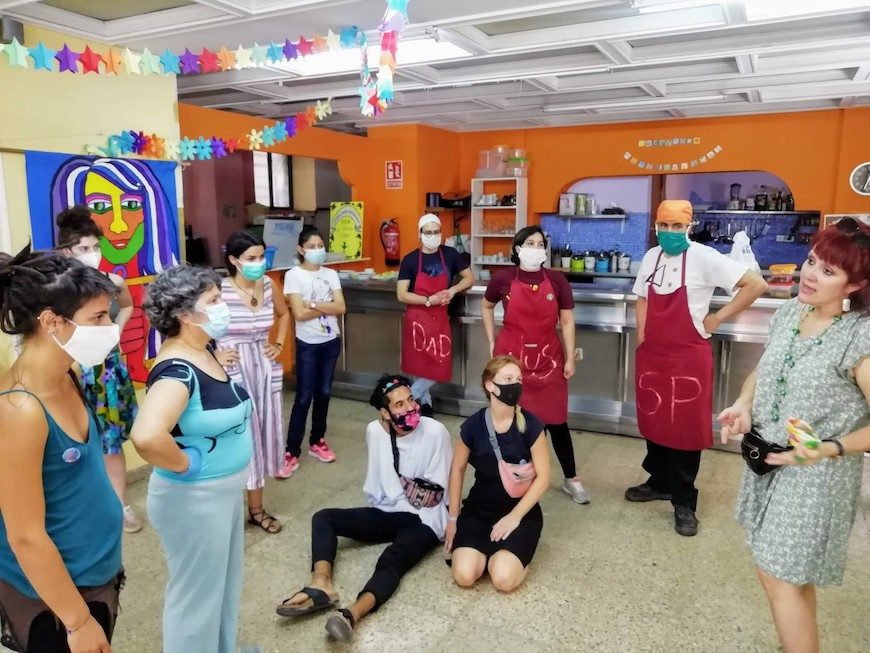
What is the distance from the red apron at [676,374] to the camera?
3090 mm

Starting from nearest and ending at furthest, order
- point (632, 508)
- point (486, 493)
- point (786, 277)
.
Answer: point (486, 493)
point (632, 508)
point (786, 277)

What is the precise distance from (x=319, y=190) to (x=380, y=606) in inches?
243

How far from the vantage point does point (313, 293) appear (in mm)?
3842

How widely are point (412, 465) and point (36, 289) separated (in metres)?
1.82

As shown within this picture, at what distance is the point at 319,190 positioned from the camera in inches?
312

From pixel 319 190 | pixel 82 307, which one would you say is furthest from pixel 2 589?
pixel 319 190

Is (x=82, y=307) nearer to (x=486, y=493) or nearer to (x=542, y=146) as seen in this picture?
(x=486, y=493)

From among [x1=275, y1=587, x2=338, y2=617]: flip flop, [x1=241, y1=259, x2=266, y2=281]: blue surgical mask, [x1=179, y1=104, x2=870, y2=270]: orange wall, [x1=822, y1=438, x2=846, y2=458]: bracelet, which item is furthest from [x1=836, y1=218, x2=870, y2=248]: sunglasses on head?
[x1=179, y1=104, x2=870, y2=270]: orange wall

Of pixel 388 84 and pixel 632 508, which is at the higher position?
pixel 388 84

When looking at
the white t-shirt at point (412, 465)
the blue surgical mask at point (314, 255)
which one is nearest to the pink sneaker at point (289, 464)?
the white t-shirt at point (412, 465)

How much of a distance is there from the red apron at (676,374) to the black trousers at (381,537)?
4.16 ft

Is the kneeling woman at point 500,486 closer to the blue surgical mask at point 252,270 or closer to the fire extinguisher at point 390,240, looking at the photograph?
the blue surgical mask at point 252,270

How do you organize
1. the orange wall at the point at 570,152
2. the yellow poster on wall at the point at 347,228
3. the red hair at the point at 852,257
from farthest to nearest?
the yellow poster on wall at the point at 347,228
the orange wall at the point at 570,152
the red hair at the point at 852,257

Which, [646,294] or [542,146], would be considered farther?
[542,146]
